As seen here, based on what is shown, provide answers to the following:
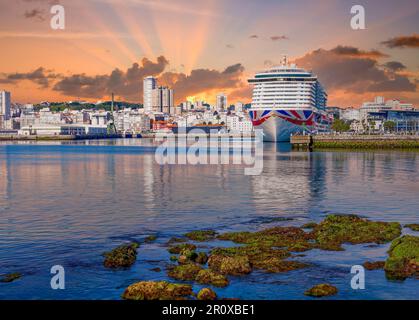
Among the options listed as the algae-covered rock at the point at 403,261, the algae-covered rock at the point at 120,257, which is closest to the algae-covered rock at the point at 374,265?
the algae-covered rock at the point at 403,261

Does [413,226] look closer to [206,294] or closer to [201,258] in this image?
[201,258]

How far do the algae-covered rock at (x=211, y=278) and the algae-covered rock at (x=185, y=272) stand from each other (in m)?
0.37

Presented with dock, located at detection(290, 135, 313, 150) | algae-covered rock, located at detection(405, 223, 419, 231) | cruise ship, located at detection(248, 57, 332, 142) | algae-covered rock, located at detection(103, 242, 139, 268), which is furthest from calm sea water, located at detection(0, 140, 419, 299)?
cruise ship, located at detection(248, 57, 332, 142)

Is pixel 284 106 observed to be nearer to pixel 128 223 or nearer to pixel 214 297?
pixel 128 223

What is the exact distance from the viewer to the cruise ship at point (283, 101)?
137 meters

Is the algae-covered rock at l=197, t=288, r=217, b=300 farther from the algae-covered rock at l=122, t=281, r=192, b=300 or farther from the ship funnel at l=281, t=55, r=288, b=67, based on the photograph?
the ship funnel at l=281, t=55, r=288, b=67

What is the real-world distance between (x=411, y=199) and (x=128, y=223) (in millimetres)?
22665

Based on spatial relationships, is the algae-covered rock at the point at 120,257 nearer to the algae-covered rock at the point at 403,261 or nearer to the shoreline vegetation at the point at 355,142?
the algae-covered rock at the point at 403,261

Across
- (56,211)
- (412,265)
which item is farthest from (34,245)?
(412,265)

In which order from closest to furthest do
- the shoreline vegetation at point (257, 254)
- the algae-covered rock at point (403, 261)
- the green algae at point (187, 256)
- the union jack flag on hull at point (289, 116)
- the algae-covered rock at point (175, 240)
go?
the shoreline vegetation at point (257, 254) → the algae-covered rock at point (403, 261) → the green algae at point (187, 256) → the algae-covered rock at point (175, 240) → the union jack flag on hull at point (289, 116)

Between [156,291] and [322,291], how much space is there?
5903 mm

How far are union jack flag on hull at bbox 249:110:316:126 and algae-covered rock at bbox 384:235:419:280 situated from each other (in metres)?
114

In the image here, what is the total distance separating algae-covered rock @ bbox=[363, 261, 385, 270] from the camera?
2140cm
